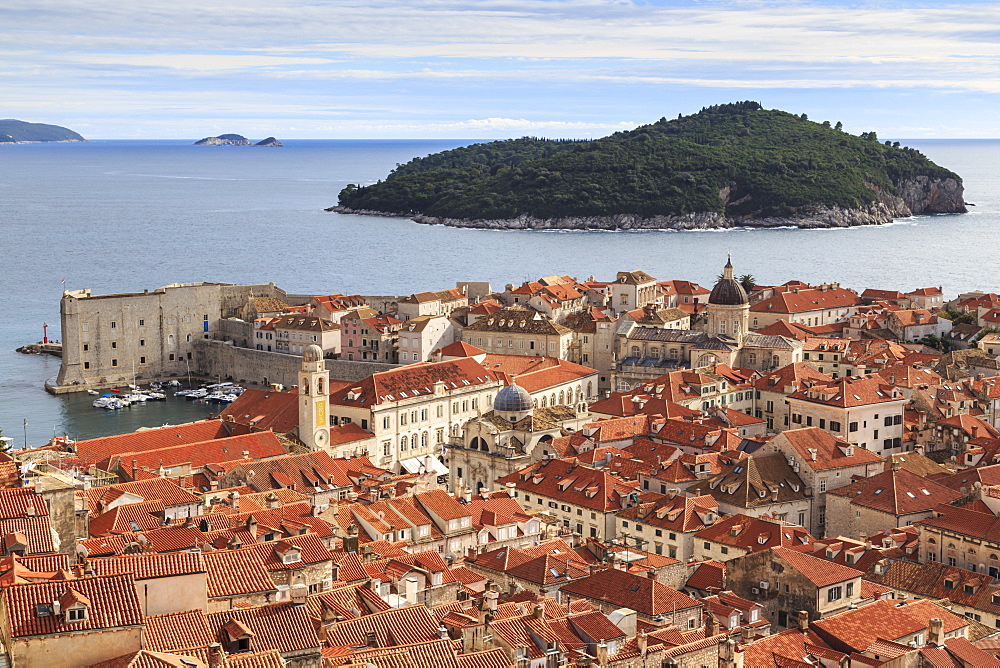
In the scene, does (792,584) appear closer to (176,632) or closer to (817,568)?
(817,568)

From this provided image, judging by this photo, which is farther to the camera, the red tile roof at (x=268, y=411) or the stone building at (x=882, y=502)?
the red tile roof at (x=268, y=411)

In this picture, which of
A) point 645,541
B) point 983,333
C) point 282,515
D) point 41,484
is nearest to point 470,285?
point 983,333

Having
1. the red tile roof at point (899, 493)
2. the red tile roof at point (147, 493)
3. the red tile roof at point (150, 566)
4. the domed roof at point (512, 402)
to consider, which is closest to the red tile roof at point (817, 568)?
the red tile roof at point (899, 493)

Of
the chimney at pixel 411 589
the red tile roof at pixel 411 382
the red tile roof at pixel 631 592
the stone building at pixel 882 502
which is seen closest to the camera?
the chimney at pixel 411 589

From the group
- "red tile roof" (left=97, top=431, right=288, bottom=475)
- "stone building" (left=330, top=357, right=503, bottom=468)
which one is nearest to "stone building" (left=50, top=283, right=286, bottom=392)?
"stone building" (left=330, top=357, right=503, bottom=468)

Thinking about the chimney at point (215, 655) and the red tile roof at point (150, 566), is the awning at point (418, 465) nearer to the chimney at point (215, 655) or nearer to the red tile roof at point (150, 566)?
the red tile roof at point (150, 566)

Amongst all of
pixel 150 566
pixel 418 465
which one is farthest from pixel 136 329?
pixel 150 566

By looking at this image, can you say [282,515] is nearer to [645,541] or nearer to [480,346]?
[645,541]
